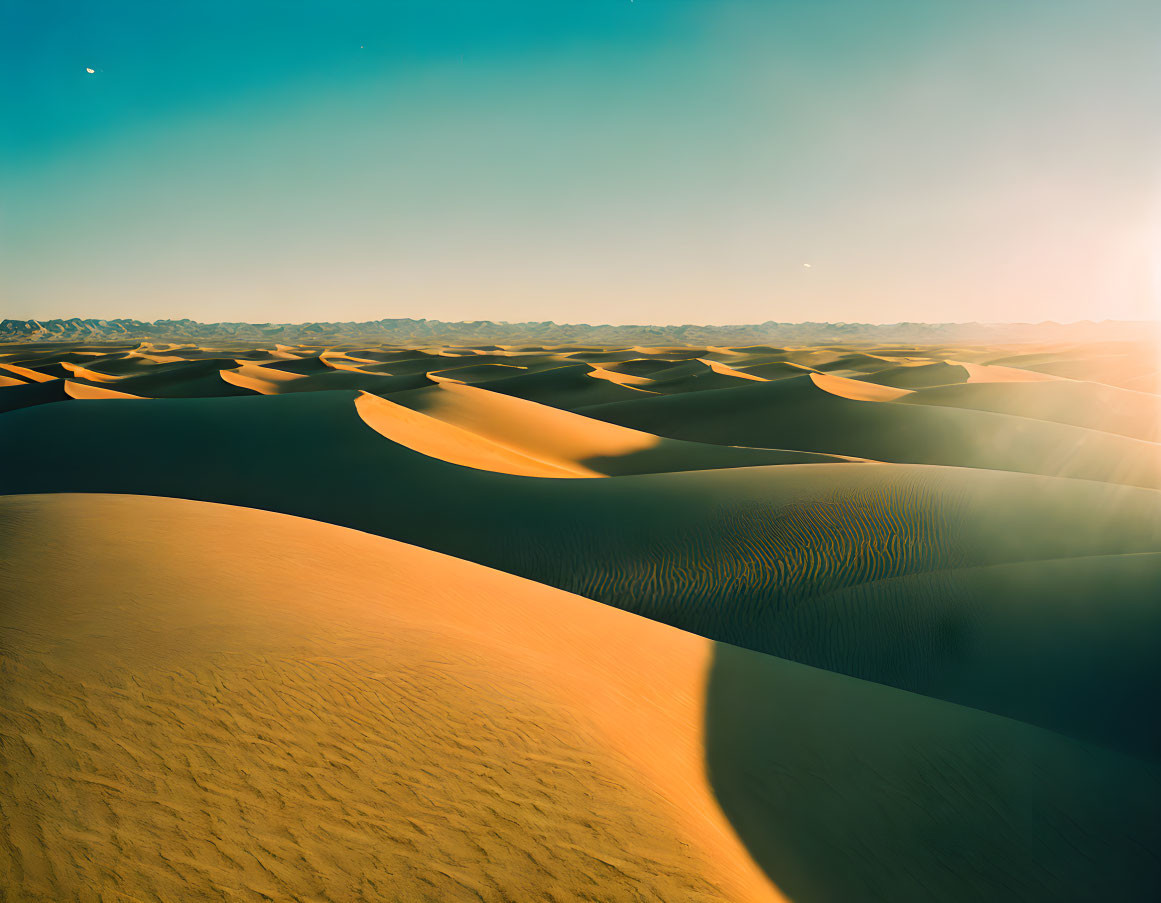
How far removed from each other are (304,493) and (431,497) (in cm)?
239

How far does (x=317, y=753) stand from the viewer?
2.90 m

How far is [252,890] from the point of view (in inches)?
86.7

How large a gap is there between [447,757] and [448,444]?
1336 cm

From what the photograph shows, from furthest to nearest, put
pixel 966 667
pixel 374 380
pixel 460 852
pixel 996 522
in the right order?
pixel 374 380 < pixel 996 522 < pixel 966 667 < pixel 460 852

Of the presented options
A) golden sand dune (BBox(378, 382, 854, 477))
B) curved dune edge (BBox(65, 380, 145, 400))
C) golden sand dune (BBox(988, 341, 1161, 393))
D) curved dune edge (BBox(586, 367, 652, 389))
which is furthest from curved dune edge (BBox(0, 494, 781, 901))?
golden sand dune (BBox(988, 341, 1161, 393))

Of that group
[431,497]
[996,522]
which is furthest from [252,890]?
[996,522]

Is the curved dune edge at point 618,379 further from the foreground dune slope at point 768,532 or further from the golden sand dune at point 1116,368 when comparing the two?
the foreground dune slope at point 768,532

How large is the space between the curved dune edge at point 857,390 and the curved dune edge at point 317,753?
1020 inches

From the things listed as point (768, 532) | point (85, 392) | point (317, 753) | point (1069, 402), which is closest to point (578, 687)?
point (317, 753)

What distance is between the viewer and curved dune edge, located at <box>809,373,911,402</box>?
2880cm

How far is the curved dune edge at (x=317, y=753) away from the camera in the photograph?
233 cm

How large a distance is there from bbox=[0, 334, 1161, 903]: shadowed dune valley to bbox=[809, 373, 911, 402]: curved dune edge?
18188 millimetres

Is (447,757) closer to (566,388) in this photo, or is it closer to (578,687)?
(578,687)

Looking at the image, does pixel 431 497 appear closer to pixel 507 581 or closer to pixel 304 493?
pixel 304 493
